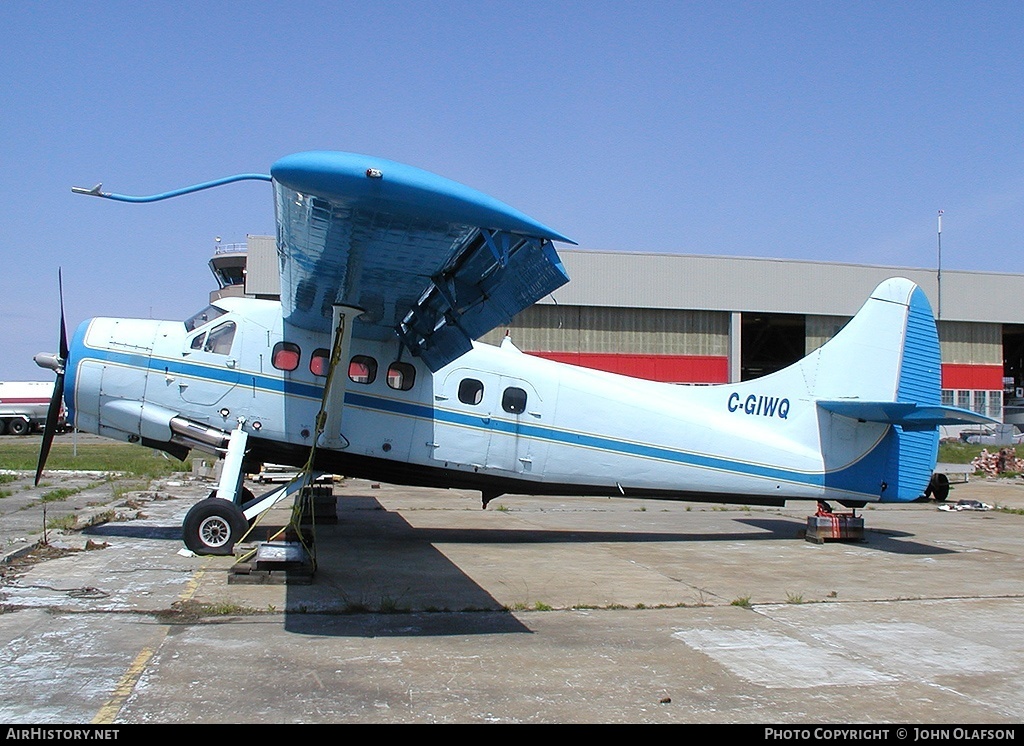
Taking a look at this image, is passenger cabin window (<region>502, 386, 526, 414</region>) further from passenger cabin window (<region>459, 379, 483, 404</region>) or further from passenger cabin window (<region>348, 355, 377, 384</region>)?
passenger cabin window (<region>348, 355, 377, 384</region>)

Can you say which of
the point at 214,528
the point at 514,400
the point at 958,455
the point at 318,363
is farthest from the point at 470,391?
the point at 958,455

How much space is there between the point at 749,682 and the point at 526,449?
6434mm

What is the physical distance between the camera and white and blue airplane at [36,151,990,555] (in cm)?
933

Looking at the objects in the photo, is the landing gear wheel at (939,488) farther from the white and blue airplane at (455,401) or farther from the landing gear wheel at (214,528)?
the landing gear wheel at (214,528)

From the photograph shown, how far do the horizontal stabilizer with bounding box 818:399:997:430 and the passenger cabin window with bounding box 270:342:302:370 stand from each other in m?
7.84

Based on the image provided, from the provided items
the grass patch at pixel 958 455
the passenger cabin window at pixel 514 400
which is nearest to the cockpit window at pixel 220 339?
the passenger cabin window at pixel 514 400

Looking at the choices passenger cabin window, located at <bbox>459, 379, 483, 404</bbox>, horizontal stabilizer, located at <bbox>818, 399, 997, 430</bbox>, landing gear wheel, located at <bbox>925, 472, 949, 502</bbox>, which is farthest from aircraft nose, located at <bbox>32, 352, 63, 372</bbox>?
landing gear wheel, located at <bbox>925, 472, 949, 502</bbox>

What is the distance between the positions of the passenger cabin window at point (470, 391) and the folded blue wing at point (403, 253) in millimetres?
580

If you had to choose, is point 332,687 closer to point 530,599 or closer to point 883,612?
point 530,599

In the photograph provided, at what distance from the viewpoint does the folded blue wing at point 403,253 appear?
5.35m

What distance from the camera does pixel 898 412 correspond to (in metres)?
12.2

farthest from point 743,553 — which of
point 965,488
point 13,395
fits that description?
point 13,395

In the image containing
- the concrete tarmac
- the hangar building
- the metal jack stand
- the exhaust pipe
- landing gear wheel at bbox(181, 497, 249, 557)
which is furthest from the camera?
the hangar building
